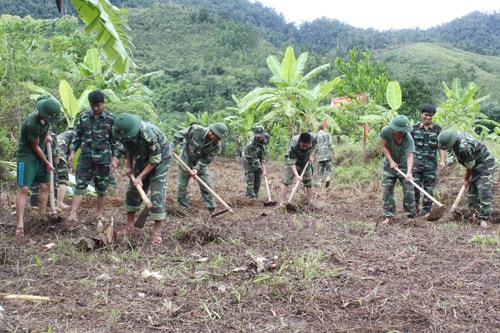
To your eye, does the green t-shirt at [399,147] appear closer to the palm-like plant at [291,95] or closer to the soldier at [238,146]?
the palm-like plant at [291,95]

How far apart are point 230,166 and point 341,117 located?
4370 mm

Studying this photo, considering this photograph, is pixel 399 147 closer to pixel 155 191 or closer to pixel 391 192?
pixel 391 192

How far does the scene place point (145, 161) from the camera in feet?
16.5

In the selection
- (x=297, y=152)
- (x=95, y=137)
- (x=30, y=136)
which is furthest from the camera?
(x=297, y=152)

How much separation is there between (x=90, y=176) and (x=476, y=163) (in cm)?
515

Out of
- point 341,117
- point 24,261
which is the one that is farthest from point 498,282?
point 341,117

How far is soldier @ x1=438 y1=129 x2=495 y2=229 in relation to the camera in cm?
592

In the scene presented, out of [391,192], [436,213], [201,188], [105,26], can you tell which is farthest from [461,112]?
[105,26]

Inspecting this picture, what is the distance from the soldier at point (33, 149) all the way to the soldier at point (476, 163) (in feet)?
16.0

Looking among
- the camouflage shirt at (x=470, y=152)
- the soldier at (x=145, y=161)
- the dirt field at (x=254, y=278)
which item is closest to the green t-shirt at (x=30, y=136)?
the dirt field at (x=254, y=278)

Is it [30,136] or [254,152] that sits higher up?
[30,136]

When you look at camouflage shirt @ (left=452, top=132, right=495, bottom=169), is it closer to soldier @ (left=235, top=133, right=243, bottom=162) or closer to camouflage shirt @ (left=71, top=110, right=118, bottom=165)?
camouflage shirt @ (left=71, top=110, right=118, bottom=165)

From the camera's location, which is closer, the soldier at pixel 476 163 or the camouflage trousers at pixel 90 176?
the camouflage trousers at pixel 90 176

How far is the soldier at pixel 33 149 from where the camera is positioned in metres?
4.84
